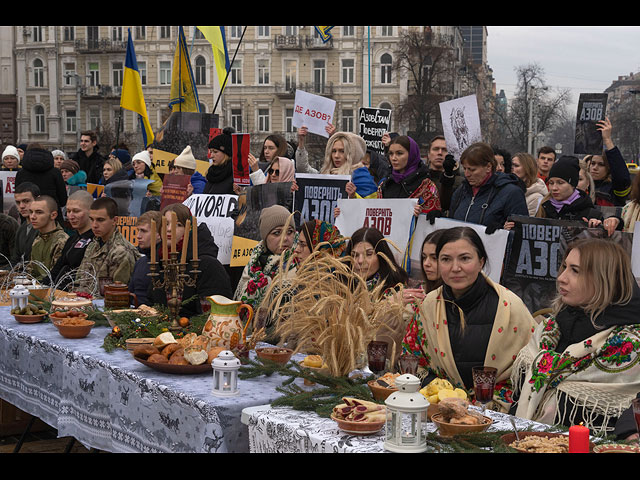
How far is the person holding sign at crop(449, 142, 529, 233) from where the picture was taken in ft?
21.1

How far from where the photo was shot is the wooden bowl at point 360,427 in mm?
3004

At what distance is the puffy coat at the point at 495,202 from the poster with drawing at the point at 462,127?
3.65 feet

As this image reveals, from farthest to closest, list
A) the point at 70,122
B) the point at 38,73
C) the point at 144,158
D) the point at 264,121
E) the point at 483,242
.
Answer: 1. the point at 70,122
2. the point at 38,73
3. the point at 264,121
4. the point at 144,158
5. the point at 483,242

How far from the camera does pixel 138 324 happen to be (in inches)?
190

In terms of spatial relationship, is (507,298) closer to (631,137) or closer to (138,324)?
(138,324)

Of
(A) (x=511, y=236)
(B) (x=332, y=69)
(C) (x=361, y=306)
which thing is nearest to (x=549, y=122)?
(B) (x=332, y=69)

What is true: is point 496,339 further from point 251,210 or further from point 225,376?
point 251,210

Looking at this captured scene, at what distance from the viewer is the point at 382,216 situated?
7.30 metres

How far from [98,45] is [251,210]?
184 ft

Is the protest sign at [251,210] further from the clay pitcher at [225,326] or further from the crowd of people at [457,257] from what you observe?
the clay pitcher at [225,326]

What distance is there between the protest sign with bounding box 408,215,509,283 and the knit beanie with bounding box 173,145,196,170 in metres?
3.69

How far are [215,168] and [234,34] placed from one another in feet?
175

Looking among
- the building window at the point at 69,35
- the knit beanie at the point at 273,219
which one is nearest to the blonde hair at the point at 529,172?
the knit beanie at the point at 273,219

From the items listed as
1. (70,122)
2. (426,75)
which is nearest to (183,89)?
(426,75)
